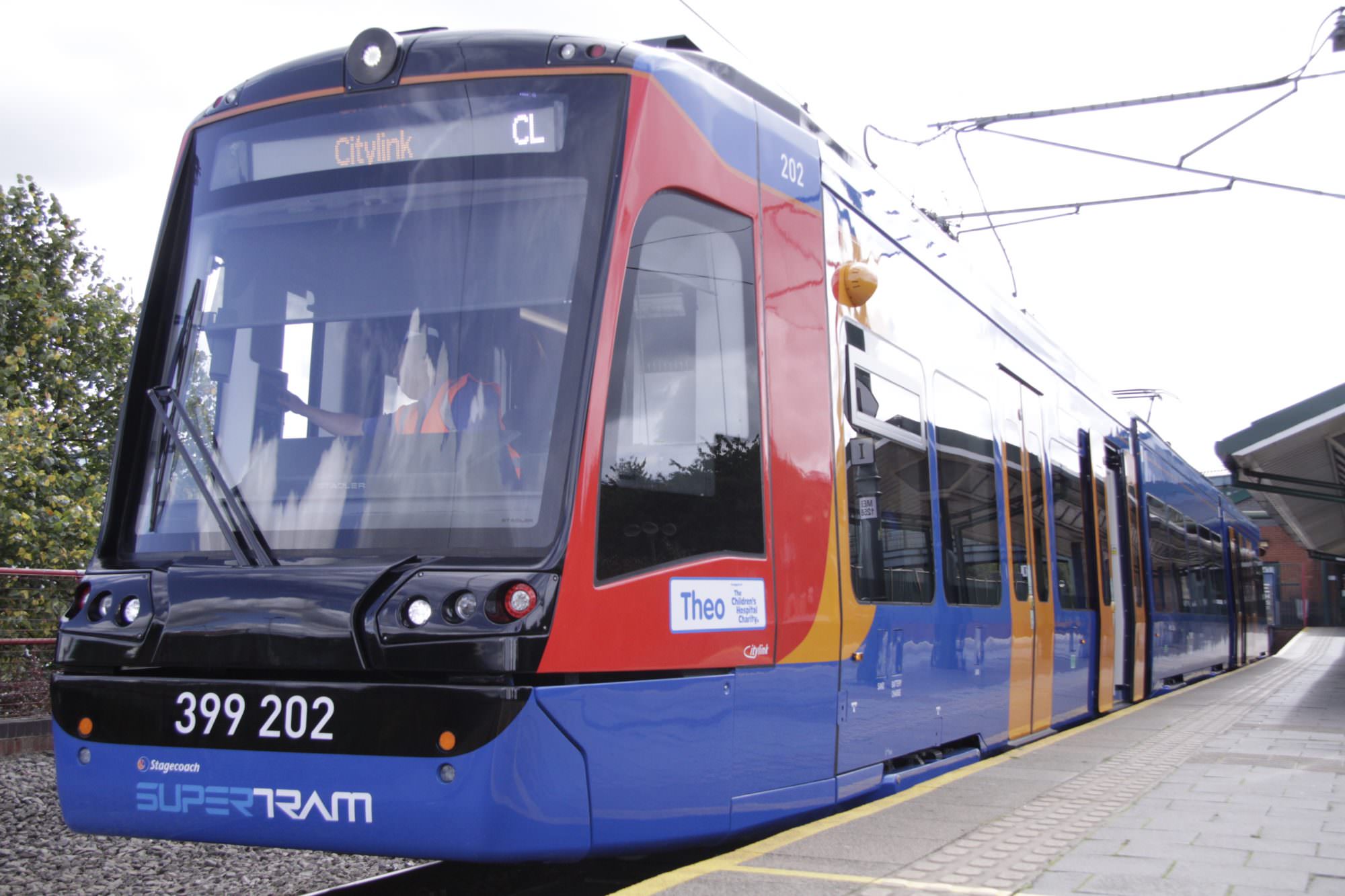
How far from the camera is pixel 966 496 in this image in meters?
7.58

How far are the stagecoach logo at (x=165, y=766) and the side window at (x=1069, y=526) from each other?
684 cm

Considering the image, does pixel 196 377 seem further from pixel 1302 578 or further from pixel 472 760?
pixel 1302 578

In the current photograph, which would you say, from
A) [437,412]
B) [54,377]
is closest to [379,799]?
[437,412]

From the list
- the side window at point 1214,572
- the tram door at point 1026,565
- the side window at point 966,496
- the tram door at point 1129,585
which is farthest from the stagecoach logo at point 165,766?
the side window at point 1214,572

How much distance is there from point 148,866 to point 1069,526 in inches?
273

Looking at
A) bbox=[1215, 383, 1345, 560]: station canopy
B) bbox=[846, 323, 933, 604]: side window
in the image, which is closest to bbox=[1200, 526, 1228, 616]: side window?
bbox=[1215, 383, 1345, 560]: station canopy

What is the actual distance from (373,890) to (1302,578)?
71.3 m

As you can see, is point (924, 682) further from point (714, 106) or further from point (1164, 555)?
point (1164, 555)

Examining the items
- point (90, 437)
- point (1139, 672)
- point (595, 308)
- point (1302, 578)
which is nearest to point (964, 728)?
point (595, 308)

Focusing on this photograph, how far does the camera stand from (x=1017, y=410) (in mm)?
9266

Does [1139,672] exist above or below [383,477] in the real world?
below

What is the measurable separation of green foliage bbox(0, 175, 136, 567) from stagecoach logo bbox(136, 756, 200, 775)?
1840 cm

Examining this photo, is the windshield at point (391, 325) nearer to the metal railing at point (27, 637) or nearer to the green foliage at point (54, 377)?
the metal railing at point (27, 637)

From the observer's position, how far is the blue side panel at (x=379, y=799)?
13.3 feet
